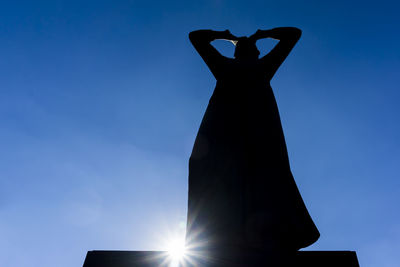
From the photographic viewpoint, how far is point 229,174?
410 centimetres

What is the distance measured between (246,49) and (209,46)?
56cm

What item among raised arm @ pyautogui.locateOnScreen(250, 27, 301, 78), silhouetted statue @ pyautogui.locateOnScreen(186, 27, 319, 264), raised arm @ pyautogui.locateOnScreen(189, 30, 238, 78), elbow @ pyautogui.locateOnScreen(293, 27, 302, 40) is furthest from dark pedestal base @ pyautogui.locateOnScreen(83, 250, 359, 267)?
elbow @ pyautogui.locateOnScreen(293, 27, 302, 40)

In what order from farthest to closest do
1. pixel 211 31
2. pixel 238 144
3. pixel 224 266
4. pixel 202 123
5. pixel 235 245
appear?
pixel 211 31
pixel 202 123
pixel 238 144
pixel 235 245
pixel 224 266

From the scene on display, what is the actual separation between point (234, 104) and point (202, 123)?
511 mm

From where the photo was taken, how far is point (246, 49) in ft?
17.0

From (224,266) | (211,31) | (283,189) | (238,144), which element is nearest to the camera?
(224,266)

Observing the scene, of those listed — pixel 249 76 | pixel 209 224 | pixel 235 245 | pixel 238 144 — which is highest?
pixel 249 76

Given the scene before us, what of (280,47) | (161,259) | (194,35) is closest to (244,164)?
(161,259)

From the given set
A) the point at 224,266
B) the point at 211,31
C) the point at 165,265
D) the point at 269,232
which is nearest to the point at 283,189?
the point at 269,232

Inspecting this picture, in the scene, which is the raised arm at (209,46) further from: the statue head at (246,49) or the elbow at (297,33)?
the elbow at (297,33)

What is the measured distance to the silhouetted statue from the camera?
3.72m

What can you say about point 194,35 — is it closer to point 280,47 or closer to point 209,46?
point 209,46

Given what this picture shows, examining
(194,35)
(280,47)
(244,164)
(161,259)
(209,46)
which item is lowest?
(161,259)

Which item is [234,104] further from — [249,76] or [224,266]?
[224,266]
